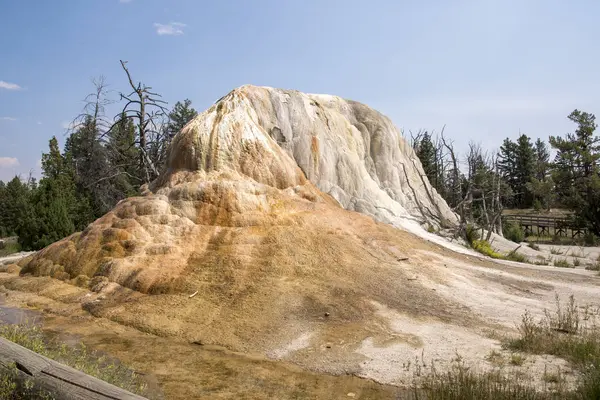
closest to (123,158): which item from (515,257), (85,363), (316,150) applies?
(316,150)

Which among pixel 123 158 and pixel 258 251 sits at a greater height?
pixel 123 158

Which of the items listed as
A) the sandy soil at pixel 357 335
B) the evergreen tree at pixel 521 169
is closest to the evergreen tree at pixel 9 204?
the sandy soil at pixel 357 335

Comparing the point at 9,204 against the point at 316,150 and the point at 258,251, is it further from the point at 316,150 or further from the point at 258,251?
the point at 258,251

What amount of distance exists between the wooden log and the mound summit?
400cm

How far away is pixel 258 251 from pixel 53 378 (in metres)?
6.82

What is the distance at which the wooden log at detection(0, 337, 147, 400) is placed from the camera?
3710 millimetres

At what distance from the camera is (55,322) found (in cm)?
901

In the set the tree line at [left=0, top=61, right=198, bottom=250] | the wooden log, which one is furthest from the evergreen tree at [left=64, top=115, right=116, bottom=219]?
the wooden log

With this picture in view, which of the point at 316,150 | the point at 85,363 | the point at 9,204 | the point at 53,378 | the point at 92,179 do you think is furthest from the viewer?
the point at 9,204

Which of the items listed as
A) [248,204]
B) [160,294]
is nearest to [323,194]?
[248,204]

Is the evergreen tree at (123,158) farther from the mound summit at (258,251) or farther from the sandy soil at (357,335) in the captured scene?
the sandy soil at (357,335)

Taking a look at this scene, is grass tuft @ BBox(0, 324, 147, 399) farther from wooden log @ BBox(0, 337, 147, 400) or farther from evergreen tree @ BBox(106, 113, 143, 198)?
evergreen tree @ BBox(106, 113, 143, 198)

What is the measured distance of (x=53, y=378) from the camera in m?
4.05

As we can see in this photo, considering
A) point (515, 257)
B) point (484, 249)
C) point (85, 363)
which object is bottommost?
point (85, 363)
